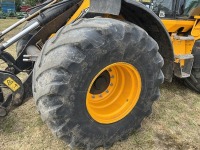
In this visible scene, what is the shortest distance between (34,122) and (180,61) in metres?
2.33

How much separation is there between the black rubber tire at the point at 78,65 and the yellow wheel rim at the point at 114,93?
0.18 metres

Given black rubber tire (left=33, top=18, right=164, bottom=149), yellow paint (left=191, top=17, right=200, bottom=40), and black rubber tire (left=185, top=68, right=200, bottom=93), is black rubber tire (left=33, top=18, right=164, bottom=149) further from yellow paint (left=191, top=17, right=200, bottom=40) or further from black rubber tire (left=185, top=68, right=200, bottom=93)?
black rubber tire (left=185, top=68, right=200, bottom=93)

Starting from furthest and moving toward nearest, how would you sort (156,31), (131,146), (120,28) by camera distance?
1. (156,31)
2. (131,146)
3. (120,28)

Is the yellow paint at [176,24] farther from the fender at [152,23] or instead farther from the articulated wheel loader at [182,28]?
the fender at [152,23]

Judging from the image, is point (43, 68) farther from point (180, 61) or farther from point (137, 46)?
point (180, 61)

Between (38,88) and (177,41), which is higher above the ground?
(38,88)

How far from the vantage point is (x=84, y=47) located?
2475mm

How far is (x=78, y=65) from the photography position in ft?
8.14

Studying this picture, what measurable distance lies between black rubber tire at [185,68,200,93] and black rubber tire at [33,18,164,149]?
6.58 ft

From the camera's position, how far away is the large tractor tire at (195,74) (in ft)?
14.7

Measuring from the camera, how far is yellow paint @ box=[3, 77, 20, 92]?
116 inches

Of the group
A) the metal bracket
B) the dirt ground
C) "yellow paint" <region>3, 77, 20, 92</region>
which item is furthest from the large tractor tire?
"yellow paint" <region>3, 77, 20, 92</region>

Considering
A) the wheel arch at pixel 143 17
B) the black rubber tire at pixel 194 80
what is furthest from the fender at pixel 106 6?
the black rubber tire at pixel 194 80

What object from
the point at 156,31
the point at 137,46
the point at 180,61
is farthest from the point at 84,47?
the point at 180,61
